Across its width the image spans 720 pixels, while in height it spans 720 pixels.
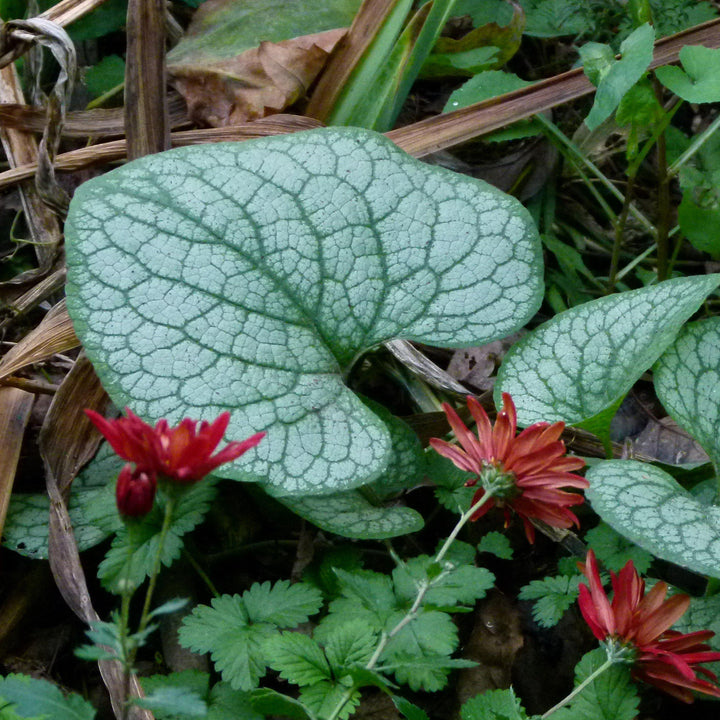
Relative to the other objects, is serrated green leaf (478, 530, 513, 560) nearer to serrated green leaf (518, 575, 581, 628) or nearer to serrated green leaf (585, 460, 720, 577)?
serrated green leaf (518, 575, 581, 628)

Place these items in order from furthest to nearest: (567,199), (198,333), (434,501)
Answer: (567,199) < (434,501) < (198,333)

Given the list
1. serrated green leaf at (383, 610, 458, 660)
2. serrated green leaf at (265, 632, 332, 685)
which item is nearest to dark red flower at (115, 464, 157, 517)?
serrated green leaf at (265, 632, 332, 685)

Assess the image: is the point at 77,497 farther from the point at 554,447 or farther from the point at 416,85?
the point at 416,85

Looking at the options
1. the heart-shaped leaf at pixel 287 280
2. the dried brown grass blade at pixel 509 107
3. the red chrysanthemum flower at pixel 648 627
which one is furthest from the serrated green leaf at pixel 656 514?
the dried brown grass blade at pixel 509 107

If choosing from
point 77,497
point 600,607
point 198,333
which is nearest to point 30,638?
point 77,497

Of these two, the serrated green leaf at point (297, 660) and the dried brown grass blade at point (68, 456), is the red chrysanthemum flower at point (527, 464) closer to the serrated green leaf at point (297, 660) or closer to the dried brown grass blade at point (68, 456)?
the serrated green leaf at point (297, 660)

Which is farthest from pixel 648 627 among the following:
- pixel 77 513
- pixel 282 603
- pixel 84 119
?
pixel 84 119
